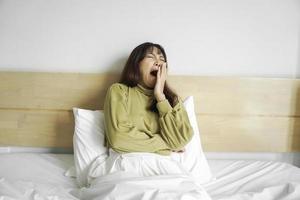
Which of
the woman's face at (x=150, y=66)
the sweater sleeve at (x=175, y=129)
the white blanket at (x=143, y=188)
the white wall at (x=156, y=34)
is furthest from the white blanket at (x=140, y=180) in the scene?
the white wall at (x=156, y=34)

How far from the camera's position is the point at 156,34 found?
6.29 feet

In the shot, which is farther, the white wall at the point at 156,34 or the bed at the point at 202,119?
the white wall at the point at 156,34

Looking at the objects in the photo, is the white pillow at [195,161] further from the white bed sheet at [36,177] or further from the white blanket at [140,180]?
the white bed sheet at [36,177]

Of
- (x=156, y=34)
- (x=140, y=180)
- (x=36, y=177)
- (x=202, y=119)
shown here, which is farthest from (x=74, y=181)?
(x=156, y=34)

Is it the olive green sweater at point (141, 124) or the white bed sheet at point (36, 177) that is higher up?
the olive green sweater at point (141, 124)

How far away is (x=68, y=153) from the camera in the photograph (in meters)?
1.95

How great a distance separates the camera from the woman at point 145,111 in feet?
4.93

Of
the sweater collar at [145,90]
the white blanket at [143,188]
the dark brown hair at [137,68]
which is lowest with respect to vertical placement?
the white blanket at [143,188]

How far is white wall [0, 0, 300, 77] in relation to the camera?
1871mm

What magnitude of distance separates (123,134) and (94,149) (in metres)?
0.25

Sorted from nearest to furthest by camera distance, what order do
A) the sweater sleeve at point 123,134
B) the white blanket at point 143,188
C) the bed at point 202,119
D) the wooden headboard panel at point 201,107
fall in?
the white blanket at point 143,188 < the sweater sleeve at point 123,134 < the bed at point 202,119 < the wooden headboard panel at point 201,107

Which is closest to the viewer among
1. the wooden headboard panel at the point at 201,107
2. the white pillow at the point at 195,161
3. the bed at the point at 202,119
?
the white pillow at the point at 195,161

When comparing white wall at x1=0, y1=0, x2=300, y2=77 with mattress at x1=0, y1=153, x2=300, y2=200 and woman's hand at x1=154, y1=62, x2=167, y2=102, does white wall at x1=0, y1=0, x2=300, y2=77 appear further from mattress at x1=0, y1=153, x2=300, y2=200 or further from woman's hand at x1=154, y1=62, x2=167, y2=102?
mattress at x1=0, y1=153, x2=300, y2=200

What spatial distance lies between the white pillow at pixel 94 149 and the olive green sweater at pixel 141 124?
0.29 ft
